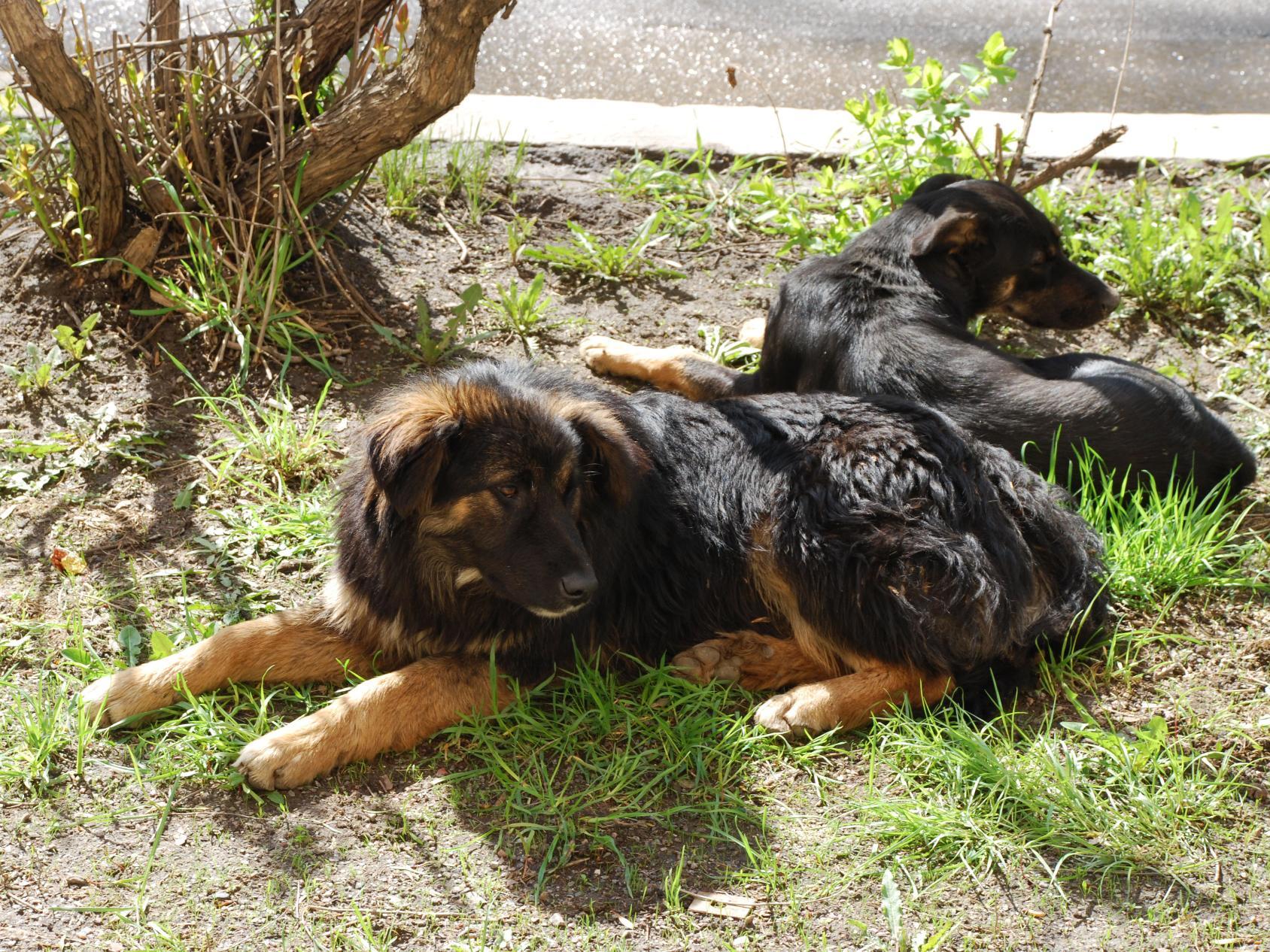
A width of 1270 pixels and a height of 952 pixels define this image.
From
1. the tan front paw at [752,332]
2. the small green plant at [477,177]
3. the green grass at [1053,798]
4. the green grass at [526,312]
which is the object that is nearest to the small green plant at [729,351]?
the tan front paw at [752,332]

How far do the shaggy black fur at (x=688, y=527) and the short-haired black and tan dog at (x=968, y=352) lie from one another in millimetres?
498

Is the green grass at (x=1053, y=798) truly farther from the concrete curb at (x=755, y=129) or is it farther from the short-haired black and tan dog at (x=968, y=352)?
the concrete curb at (x=755, y=129)

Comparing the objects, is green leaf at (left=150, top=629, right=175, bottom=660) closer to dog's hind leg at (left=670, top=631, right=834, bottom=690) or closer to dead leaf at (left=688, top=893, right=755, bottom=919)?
dog's hind leg at (left=670, top=631, right=834, bottom=690)

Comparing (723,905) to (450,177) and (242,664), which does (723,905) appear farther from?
(450,177)

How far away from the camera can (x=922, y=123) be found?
20.0 feet

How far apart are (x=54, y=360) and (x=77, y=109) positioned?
3.49 feet

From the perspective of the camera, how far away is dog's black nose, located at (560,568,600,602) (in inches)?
135

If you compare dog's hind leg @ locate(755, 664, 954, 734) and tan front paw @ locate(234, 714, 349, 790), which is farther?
dog's hind leg @ locate(755, 664, 954, 734)

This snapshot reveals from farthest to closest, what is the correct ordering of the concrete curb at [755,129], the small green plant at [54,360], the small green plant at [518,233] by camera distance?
the concrete curb at [755,129] → the small green plant at [518,233] → the small green plant at [54,360]

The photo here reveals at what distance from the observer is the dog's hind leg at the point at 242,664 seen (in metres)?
3.63

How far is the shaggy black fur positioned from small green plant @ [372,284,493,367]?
1420 millimetres

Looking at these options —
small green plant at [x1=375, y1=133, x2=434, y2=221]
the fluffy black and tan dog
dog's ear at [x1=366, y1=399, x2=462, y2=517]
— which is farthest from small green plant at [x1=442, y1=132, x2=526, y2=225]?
dog's ear at [x1=366, y1=399, x2=462, y2=517]

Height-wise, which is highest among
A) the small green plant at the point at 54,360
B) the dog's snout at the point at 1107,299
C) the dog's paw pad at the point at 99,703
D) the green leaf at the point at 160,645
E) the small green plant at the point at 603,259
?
the small green plant at the point at 603,259

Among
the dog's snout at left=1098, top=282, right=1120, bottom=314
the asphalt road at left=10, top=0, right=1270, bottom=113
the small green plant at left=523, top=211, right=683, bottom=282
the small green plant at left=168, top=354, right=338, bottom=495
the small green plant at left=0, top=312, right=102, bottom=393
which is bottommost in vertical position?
the small green plant at left=168, top=354, right=338, bottom=495
